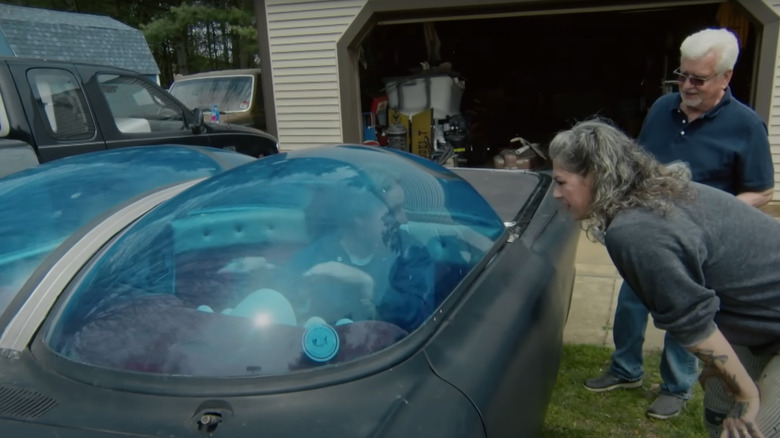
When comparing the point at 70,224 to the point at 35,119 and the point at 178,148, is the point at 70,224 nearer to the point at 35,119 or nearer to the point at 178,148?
the point at 178,148

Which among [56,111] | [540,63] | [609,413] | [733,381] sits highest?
[540,63]

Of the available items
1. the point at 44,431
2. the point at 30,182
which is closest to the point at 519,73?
the point at 30,182

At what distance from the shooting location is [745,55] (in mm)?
8094

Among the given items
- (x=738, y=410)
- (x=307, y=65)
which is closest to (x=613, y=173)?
(x=738, y=410)

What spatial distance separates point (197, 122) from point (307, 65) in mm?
2421

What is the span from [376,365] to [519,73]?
41.7 feet

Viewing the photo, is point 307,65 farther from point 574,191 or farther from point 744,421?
point 744,421

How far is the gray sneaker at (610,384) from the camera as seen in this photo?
10.2 feet

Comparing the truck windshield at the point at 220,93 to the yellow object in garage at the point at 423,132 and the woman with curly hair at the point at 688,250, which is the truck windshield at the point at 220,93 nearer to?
the yellow object in garage at the point at 423,132

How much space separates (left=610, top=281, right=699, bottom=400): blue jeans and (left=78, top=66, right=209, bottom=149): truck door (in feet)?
14.9

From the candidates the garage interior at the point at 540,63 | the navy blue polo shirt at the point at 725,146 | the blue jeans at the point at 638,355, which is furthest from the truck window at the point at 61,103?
the garage interior at the point at 540,63

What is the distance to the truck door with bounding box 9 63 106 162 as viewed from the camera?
4.84m

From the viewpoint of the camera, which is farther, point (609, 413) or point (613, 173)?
point (609, 413)

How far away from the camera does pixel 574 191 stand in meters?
1.77
